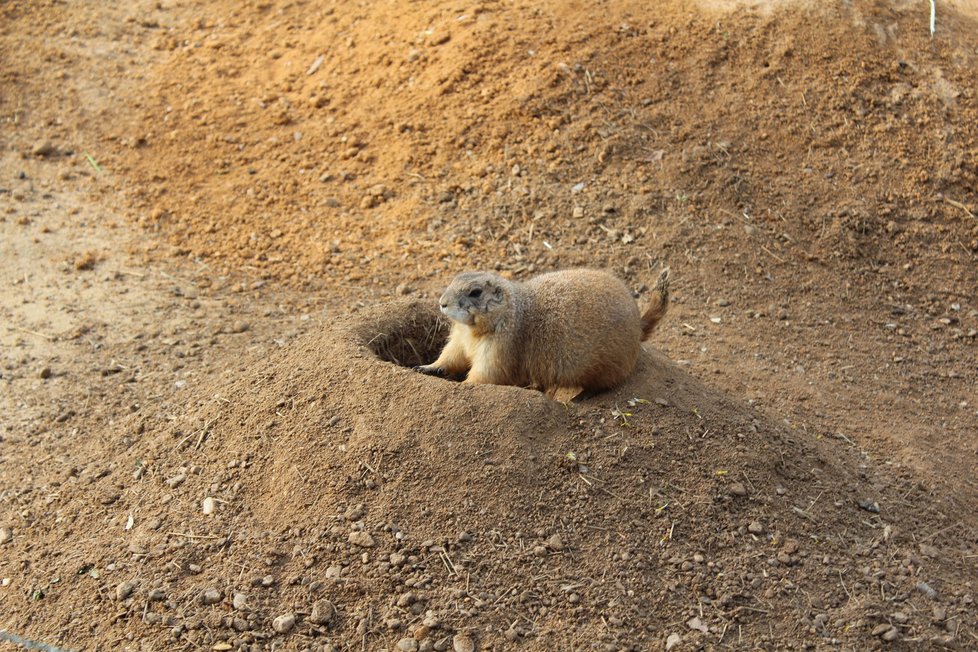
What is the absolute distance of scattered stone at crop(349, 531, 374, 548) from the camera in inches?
199

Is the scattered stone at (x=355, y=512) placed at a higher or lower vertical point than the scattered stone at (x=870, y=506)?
higher

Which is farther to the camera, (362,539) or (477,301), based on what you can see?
(477,301)

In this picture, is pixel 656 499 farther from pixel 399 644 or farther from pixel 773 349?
pixel 773 349

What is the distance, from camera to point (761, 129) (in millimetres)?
9648

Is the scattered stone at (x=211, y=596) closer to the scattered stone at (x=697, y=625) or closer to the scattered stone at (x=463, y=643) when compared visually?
the scattered stone at (x=463, y=643)

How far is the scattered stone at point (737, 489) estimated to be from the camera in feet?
17.9

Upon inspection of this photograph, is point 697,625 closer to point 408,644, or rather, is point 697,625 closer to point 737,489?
point 737,489

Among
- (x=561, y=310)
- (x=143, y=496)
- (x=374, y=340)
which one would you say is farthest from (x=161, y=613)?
(x=561, y=310)

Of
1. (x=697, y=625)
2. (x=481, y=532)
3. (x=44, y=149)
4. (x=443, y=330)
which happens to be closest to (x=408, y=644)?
(x=481, y=532)

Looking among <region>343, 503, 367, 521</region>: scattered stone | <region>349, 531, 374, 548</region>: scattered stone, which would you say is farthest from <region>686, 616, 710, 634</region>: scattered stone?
<region>343, 503, 367, 521</region>: scattered stone

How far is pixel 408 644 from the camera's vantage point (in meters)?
4.68

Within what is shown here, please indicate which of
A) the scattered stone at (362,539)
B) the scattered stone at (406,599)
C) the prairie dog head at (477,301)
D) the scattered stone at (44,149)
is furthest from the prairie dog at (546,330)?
the scattered stone at (44,149)

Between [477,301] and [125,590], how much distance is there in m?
2.62

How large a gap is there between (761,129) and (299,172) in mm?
4743
